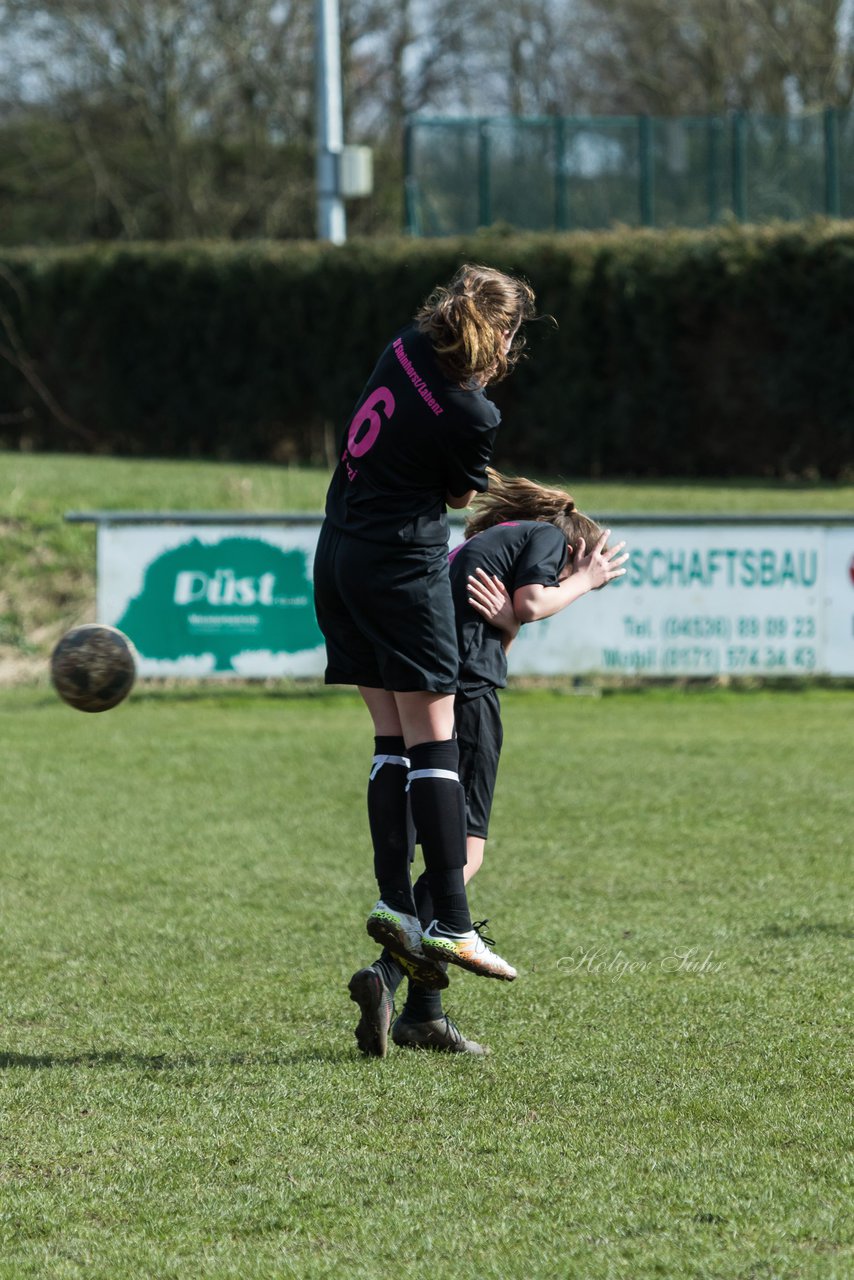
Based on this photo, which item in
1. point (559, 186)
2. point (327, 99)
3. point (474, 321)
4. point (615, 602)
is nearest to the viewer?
point (474, 321)

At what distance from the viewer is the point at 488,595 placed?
452cm

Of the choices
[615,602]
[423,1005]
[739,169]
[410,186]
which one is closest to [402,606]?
[423,1005]

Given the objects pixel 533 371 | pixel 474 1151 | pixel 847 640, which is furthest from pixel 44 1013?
pixel 533 371

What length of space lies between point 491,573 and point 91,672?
1472mm

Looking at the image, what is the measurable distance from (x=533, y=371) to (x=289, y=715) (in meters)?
10.7

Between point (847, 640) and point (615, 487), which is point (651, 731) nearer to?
point (847, 640)

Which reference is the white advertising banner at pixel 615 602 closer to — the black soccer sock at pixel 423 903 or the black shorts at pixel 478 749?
the black shorts at pixel 478 749

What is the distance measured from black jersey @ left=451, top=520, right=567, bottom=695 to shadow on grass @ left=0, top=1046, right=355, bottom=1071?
1.10 m

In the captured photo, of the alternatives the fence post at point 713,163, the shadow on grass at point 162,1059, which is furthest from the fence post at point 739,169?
the shadow on grass at point 162,1059

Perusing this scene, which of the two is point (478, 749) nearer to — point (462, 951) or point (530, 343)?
point (462, 951)

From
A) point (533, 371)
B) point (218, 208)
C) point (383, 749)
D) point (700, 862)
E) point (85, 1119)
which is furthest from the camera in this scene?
point (218, 208)

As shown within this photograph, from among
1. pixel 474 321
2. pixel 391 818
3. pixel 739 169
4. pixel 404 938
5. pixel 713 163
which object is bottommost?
pixel 404 938

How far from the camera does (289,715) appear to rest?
11750mm

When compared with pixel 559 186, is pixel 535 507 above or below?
below
